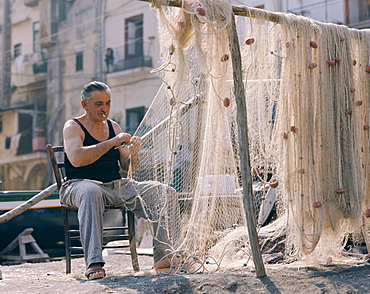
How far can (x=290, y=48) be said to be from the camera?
15.1 ft

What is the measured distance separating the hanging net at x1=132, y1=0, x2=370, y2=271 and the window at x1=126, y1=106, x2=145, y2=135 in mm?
17880

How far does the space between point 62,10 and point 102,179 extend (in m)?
21.9

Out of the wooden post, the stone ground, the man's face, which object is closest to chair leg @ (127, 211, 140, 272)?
the stone ground

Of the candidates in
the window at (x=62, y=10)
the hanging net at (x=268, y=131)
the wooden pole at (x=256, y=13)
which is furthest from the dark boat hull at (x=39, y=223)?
the window at (x=62, y=10)

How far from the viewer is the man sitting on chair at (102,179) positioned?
468cm

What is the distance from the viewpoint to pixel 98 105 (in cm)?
493

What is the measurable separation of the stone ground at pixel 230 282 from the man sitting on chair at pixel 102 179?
1.47 feet

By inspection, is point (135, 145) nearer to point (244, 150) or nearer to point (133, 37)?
point (244, 150)

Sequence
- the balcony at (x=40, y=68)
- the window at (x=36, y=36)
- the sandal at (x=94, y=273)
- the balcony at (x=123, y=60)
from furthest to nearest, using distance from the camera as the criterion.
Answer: the window at (x=36, y=36), the balcony at (x=40, y=68), the balcony at (x=123, y=60), the sandal at (x=94, y=273)

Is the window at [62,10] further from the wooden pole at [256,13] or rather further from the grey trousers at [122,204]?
the wooden pole at [256,13]

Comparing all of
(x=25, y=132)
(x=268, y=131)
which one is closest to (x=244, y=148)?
(x=268, y=131)

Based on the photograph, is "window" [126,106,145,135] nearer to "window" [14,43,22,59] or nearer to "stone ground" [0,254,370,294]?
"window" [14,43,22,59]

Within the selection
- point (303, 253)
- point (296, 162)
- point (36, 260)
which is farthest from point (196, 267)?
point (36, 260)

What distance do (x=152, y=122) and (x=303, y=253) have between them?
166 cm
